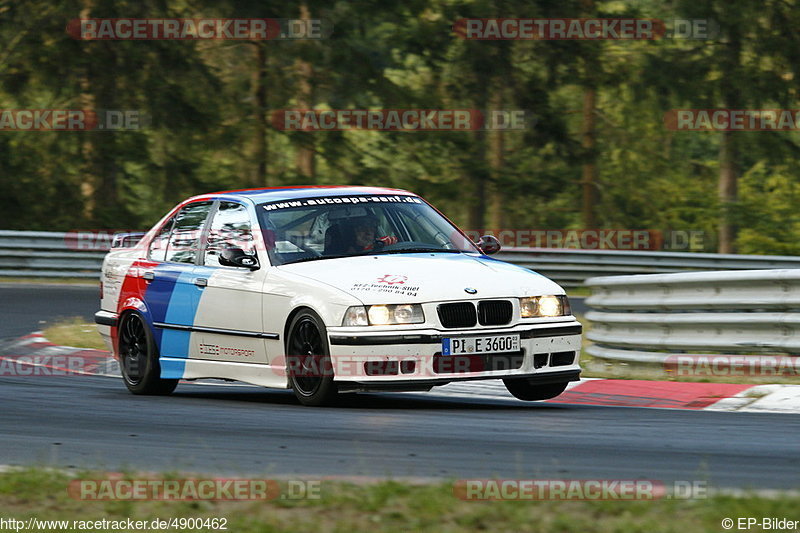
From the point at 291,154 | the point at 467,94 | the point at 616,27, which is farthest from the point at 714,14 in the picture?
the point at 291,154

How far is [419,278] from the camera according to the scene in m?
8.99

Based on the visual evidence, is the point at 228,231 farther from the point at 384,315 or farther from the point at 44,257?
the point at 44,257

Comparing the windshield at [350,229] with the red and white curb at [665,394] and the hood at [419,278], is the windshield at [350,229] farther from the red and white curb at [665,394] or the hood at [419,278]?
the red and white curb at [665,394]

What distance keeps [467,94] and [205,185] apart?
602 centimetres

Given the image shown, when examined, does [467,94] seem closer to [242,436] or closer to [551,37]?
[551,37]

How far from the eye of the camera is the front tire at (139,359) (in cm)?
1064

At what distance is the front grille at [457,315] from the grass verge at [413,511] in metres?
2.95

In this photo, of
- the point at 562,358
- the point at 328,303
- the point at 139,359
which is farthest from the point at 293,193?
the point at 562,358

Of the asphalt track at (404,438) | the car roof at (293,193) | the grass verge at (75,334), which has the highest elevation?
the car roof at (293,193)

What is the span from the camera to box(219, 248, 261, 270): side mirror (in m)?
9.79

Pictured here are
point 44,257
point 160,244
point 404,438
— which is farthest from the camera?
point 44,257

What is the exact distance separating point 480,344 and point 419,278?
1.92 feet

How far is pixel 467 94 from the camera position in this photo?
29828 mm

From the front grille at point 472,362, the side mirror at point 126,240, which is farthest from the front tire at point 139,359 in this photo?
the front grille at point 472,362
